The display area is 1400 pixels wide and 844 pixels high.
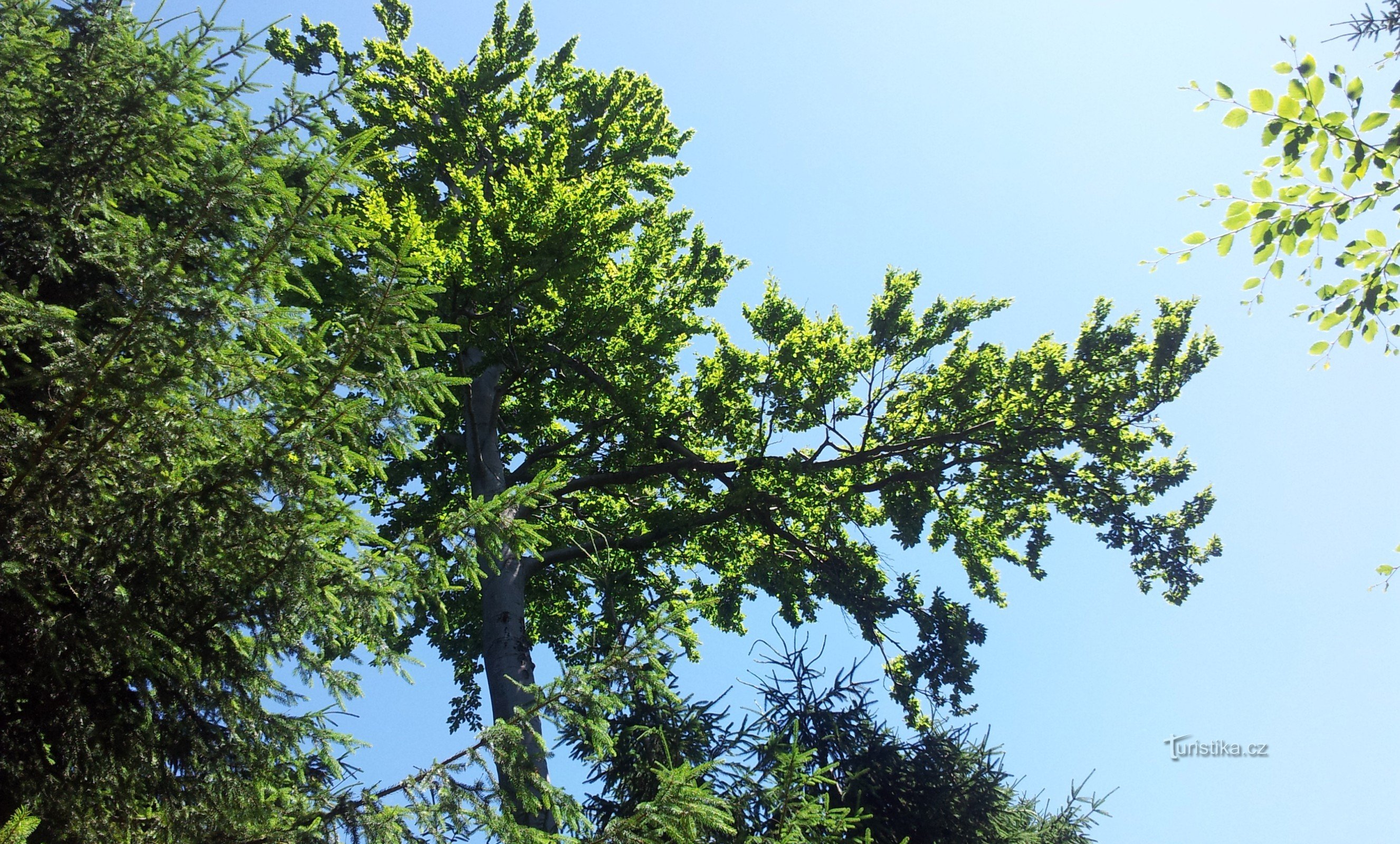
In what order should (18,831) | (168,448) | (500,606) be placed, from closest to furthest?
(18,831)
(168,448)
(500,606)

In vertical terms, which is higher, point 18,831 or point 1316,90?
point 1316,90

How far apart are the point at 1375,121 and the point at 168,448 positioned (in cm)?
683

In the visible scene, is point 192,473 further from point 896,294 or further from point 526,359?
point 896,294

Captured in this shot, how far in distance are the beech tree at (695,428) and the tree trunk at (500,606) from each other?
0.04 meters

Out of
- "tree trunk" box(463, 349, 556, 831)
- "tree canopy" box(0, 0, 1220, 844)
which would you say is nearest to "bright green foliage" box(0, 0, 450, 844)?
"tree canopy" box(0, 0, 1220, 844)

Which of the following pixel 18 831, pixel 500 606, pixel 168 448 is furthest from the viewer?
pixel 500 606

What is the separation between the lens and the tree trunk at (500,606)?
27.9 ft

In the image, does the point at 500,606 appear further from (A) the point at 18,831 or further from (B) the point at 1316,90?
(B) the point at 1316,90

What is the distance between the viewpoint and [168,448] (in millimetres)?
4188

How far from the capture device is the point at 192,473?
4.16 m

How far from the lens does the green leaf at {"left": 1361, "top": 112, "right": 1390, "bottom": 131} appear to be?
4.77 metres

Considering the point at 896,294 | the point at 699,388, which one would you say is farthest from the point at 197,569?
the point at 896,294

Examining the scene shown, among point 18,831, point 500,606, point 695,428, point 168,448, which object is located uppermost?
point 695,428

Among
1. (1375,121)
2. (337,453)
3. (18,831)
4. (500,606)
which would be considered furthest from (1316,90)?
(500,606)
